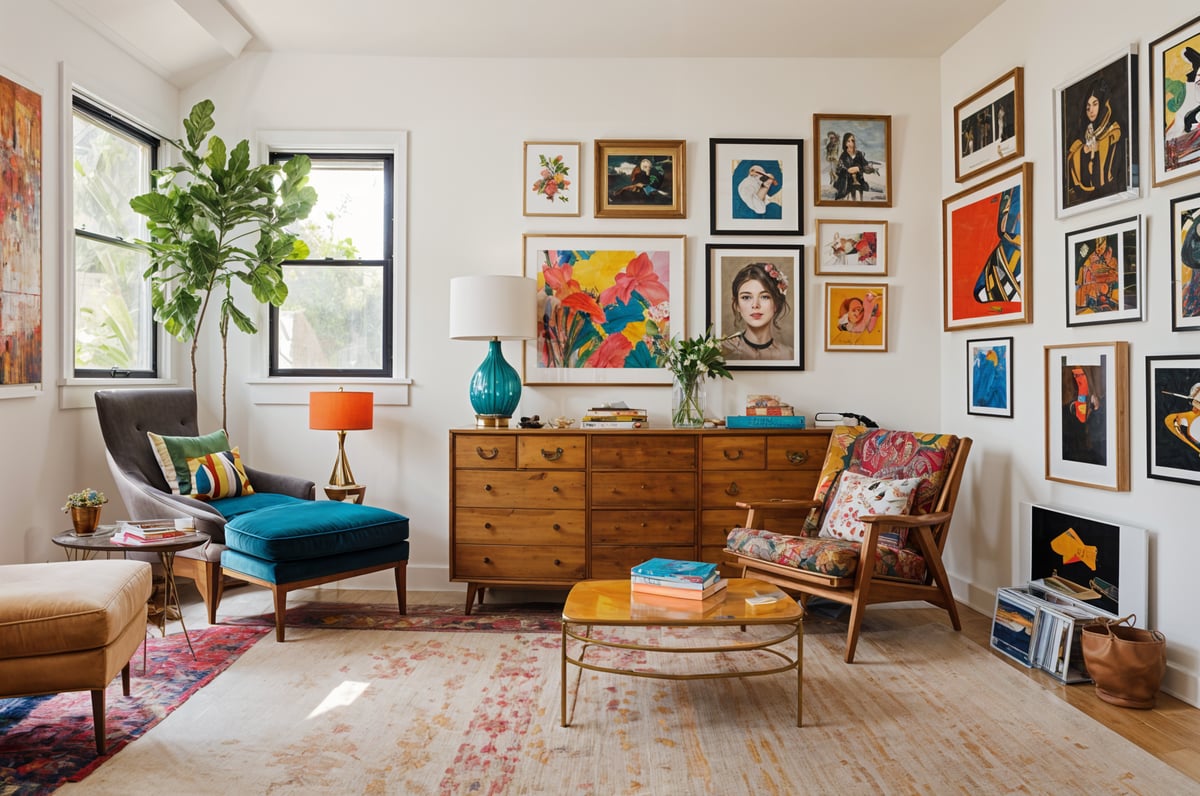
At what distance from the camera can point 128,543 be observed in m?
2.97

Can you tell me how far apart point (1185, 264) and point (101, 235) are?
16.8ft

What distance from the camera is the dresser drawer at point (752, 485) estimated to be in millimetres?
4137

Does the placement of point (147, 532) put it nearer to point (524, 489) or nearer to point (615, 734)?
point (524, 489)

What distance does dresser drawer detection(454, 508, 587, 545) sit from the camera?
412 cm

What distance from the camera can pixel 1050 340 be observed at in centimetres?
366

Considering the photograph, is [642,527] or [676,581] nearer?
[676,581]

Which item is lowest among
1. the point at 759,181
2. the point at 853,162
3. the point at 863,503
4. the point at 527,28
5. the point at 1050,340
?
the point at 863,503

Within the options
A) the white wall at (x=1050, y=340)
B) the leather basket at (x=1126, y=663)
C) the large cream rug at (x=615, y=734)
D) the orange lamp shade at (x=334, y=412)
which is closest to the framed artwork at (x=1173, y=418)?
the white wall at (x=1050, y=340)

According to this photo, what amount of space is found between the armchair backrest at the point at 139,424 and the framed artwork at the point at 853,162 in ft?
12.8

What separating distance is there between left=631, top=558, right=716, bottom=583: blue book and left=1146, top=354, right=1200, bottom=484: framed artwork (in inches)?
70.2

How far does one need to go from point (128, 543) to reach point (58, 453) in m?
1.27

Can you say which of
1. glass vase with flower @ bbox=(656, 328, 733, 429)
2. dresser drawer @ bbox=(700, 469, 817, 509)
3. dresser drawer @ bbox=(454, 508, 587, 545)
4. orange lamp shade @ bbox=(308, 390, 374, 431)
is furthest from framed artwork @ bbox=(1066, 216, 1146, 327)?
orange lamp shade @ bbox=(308, 390, 374, 431)

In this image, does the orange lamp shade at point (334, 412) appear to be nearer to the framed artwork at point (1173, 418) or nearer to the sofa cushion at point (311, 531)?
the sofa cushion at point (311, 531)

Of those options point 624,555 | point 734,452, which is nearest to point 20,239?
point 624,555
